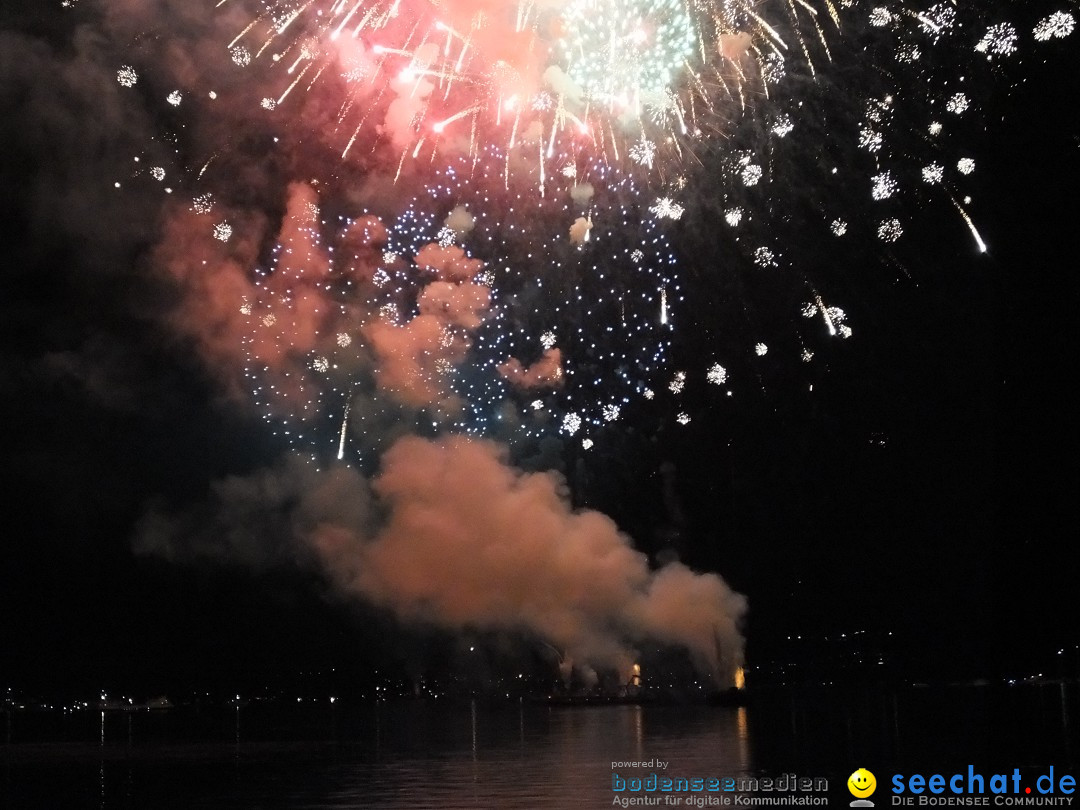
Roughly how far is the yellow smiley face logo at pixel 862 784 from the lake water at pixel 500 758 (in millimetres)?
229

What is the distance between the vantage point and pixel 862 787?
21.4 meters

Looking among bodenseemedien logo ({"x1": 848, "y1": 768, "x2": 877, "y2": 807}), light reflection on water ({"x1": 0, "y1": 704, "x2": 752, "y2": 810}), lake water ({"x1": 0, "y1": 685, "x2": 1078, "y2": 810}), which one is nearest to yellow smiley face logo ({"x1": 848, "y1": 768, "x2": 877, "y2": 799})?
bodenseemedien logo ({"x1": 848, "y1": 768, "x2": 877, "y2": 807})

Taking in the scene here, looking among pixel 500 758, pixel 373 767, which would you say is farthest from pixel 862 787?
pixel 373 767

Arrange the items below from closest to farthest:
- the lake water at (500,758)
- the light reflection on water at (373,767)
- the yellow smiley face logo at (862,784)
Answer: the yellow smiley face logo at (862,784)
the light reflection on water at (373,767)
the lake water at (500,758)

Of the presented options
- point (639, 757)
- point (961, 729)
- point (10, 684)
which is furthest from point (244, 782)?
point (10, 684)

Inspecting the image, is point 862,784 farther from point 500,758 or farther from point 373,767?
point 373,767

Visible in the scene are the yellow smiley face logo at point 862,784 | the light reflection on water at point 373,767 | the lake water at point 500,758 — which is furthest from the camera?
the lake water at point 500,758

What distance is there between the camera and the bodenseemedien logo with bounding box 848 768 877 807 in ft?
64.8

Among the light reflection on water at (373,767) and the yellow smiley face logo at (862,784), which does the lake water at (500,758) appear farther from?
the yellow smiley face logo at (862,784)

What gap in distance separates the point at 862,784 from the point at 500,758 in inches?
529

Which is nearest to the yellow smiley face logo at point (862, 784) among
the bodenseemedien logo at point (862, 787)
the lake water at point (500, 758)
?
the bodenseemedien logo at point (862, 787)

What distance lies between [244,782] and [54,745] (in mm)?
26911

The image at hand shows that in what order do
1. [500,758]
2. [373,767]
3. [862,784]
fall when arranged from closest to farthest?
[862,784] < [373,767] < [500,758]

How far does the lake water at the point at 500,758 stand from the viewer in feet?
78.4
